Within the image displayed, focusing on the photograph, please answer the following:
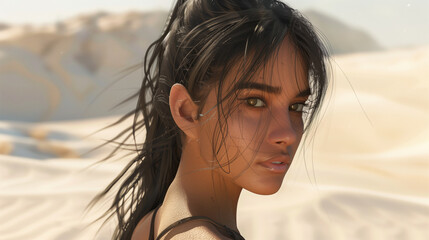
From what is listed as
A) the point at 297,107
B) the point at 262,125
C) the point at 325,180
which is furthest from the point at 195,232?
the point at 325,180

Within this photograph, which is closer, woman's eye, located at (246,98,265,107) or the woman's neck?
woman's eye, located at (246,98,265,107)

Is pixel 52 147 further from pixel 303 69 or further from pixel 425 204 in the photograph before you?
pixel 303 69

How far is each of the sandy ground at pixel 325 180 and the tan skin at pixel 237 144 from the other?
1.08 feet

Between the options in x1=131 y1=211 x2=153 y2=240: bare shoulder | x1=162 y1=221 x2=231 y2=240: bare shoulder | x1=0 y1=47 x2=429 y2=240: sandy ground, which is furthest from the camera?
x1=0 y1=47 x2=429 y2=240: sandy ground

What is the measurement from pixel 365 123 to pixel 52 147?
4922 millimetres

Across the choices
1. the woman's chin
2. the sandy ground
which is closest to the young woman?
the woman's chin

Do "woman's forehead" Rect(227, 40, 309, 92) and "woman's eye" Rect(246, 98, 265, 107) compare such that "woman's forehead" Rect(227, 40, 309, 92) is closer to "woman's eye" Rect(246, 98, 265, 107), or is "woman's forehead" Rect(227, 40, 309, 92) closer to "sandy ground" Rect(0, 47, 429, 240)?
"woman's eye" Rect(246, 98, 265, 107)

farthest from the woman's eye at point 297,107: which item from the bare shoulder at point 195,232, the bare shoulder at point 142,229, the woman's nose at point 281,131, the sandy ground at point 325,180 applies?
the bare shoulder at point 142,229

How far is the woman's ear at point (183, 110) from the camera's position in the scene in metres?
1.74

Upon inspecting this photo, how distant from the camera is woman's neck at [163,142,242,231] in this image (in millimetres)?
1798

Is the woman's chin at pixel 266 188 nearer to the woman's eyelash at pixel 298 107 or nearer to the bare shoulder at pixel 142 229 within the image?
the woman's eyelash at pixel 298 107

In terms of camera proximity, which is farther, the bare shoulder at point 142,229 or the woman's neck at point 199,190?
the bare shoulder at point 142,229

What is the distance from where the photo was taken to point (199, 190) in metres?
1.82

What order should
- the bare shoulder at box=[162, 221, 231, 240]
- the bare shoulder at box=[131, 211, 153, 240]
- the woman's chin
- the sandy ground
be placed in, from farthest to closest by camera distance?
the sandy ground → the bare shoulder at box=[131, 211, 153, 240] → the woman's chin → the bare shoulder at box=[162, 221, 231, 240]
